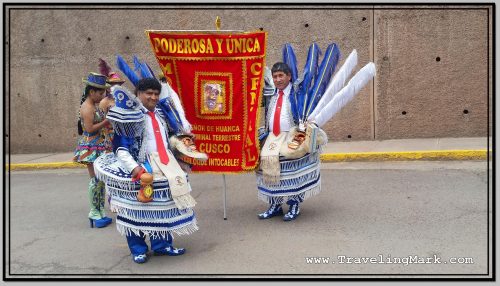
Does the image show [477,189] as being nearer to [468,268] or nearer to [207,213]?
[468,268]

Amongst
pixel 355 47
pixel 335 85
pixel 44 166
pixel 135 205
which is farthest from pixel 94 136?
pixel 355 47

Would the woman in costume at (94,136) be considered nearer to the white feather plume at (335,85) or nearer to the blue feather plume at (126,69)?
the blue feather plume at (126,69)

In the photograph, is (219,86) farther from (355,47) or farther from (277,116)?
(355,47)

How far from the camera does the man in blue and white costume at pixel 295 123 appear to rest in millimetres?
5211

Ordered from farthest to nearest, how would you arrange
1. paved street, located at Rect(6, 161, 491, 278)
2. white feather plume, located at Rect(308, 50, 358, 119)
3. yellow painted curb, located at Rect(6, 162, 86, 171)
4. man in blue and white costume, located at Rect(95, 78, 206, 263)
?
yellow painted curb, located at Rect(6, 162, 86, 171) < white feather plume, located at Rect(308, 50, 358, 119) < paved street, located at Rect(6, 161, 491, 278) < man in blue and white costume, located at Rect(95, 78, 206, 263)

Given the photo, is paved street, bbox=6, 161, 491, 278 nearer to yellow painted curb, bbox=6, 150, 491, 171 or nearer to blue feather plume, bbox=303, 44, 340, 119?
yellow painted curb, bbox=6, 150, 491, 171

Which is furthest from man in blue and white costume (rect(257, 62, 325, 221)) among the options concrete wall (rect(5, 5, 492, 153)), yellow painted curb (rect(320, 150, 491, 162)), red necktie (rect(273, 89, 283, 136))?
concrete wall (rect(5, 5, 492, 153))

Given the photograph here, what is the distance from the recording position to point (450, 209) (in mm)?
5668

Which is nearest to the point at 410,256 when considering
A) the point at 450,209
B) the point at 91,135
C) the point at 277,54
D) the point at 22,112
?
the point at 450,209

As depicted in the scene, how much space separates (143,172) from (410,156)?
530 centimetres

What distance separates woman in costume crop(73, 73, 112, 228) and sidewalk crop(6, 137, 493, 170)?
4105 millimetres

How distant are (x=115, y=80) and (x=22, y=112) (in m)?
6.40

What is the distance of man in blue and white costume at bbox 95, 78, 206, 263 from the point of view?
4.24 m

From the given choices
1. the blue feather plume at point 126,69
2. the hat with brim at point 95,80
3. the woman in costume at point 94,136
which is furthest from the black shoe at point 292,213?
the hat with brim at point 95,80
